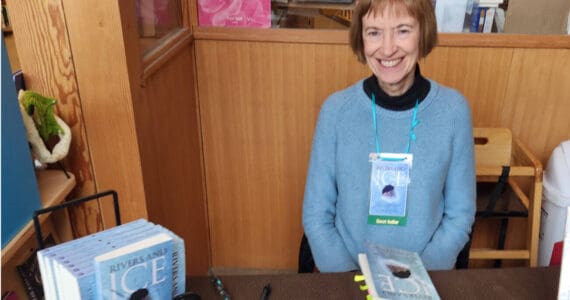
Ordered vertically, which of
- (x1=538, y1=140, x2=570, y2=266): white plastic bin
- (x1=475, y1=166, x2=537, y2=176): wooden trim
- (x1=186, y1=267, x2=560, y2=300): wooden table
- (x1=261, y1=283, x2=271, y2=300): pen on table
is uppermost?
(x1=261, y1=283, x2=271, y2=300): pen on table

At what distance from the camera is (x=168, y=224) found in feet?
5.90

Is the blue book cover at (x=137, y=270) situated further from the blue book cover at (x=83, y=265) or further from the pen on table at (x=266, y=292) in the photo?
the pen on table at (x=266, y=292)

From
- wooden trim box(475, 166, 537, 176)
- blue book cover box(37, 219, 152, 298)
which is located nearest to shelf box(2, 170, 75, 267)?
blue book cover box(37, 219, 152, 298)

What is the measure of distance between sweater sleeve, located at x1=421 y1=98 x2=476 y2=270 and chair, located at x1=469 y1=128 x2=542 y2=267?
51 cm

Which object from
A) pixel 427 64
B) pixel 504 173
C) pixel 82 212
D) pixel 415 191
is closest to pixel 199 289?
pixel 82 212

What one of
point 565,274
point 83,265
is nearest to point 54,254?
point 83,265

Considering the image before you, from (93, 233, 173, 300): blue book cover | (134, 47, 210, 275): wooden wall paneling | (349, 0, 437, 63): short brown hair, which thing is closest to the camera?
(93, 233, 173, 300): blue book cover

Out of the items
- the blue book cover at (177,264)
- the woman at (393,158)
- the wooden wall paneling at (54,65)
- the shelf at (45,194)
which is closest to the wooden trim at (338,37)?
the woman at (393,158)

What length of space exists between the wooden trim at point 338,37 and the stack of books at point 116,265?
1.43 metres

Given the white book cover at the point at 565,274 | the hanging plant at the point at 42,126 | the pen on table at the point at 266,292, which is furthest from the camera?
the hanging plant at the point at 42,126

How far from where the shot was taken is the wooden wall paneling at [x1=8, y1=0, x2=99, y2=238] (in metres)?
1.25

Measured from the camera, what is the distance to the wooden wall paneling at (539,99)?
2.12 metres

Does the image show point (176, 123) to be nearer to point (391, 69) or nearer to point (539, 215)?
point (391, 69)

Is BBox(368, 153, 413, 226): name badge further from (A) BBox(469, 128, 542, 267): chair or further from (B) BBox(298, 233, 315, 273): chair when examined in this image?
(A) BBox(469, 128, 542, 267): chair
